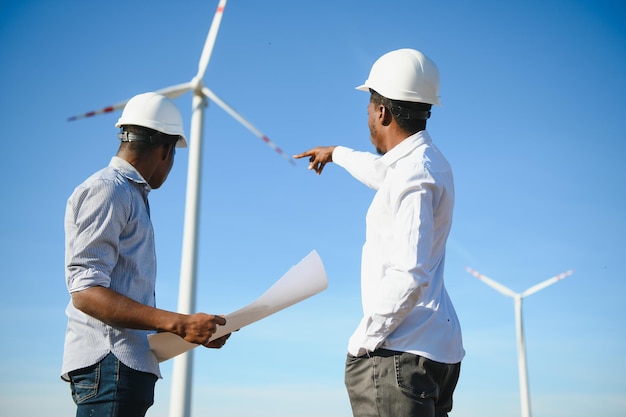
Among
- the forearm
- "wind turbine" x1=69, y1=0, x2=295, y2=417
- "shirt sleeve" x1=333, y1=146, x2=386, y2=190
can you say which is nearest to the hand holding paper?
the forearm

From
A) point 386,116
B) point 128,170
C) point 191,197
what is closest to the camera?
point 128,170

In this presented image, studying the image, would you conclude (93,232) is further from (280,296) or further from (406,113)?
(406,113)

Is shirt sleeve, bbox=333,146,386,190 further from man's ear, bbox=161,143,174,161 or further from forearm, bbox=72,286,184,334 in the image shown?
forearm, bbox=72,286,184,334

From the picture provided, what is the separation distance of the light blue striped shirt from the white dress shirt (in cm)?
162

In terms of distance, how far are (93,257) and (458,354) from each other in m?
2.75

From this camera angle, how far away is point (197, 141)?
27375 mm

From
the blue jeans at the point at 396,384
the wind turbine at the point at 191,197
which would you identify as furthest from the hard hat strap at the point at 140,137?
the wind turbine at the point at 191,197

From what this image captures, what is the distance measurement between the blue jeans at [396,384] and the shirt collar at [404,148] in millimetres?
1492

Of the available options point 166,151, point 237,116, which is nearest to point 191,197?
point 237,116

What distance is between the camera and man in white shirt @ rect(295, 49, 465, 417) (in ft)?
16.5

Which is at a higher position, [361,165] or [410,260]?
[361,165]

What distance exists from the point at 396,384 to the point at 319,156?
2.25 meters

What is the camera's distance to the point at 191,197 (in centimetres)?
2638

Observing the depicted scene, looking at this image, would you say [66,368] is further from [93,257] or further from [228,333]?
[228,333]
